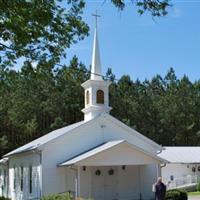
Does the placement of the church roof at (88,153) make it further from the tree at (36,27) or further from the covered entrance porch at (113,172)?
the tree at (36,27)

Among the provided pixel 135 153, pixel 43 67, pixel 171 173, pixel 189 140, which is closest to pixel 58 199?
pixel 43 67

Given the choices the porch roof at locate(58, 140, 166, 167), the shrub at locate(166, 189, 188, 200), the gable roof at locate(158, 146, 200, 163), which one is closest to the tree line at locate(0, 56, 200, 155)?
the gable roof at locate(158, 146, 200, 163)

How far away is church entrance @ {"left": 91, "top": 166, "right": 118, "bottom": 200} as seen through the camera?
99.5 feet

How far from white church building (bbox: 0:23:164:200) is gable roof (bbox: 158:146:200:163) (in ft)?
46.0

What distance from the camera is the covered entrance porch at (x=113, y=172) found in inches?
1117

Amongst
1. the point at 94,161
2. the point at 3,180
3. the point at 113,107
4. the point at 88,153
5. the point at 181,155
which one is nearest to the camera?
the point at 94,161

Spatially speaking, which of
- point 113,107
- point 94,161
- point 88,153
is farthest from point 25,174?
point 113,107

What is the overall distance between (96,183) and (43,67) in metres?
12.7

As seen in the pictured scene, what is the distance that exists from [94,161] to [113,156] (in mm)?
1320

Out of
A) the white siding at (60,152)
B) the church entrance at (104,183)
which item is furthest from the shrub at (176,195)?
the white siding at (60,152)

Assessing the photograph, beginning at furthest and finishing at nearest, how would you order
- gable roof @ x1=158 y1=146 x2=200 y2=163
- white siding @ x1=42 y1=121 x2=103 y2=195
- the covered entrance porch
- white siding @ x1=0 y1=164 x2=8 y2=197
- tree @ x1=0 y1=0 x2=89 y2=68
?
1. gable roof @ x1=158 y1=146 x2=200 y2=163
2. white siding @ x1=0 y1=164 x2=8 y2=197
3. white siding @ x1=42 y1=121 x2=103 y2=195
4. the covered entrance porch
5. tree @ x1=0 y1=0 x2=89 y2=68

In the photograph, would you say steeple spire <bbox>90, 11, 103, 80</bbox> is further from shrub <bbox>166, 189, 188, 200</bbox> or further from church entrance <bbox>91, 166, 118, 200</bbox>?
shrub <bbox>166, 189, 188, 200</bbox>

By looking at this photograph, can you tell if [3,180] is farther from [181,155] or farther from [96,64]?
[181,155]

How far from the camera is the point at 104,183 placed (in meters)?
30.7
